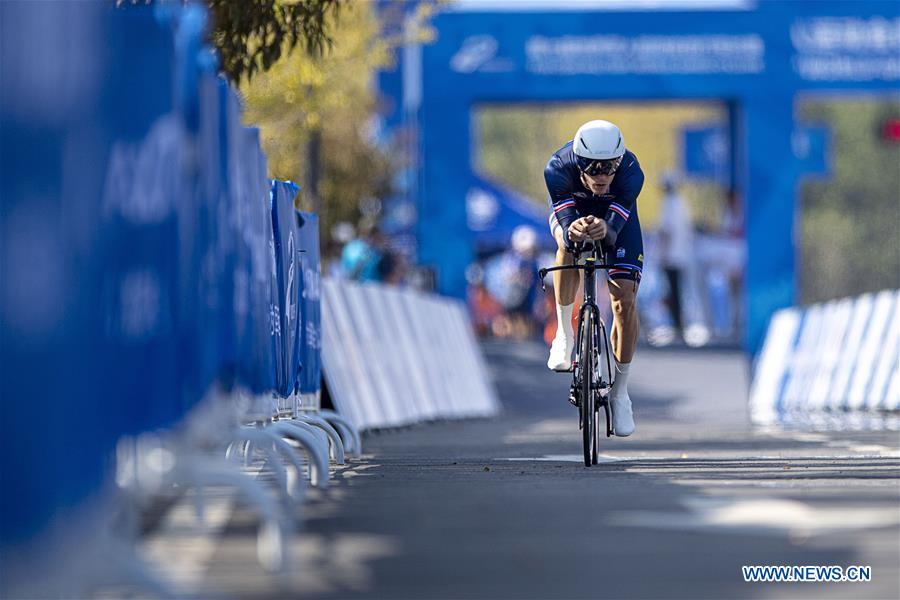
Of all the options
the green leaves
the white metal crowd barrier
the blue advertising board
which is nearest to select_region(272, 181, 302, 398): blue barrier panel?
the green leaves

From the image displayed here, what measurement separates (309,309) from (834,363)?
34.9 ft

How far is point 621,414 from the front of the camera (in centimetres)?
1099

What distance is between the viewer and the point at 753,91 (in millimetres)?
31234

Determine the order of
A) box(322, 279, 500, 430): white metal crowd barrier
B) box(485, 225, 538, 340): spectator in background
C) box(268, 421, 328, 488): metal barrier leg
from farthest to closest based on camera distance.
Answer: box(485, 225, 538, 340): spectator in background → box(322, 279, 500, 430): white metal crowd barrier → box(268, 421, 328, 488): metal barrier leg

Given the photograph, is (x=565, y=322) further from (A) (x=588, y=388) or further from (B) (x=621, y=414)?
(A) (x=588, y=388)

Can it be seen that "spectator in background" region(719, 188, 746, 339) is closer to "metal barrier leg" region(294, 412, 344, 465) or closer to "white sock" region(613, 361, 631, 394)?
"white sock" region(613, 361, 631, 394)

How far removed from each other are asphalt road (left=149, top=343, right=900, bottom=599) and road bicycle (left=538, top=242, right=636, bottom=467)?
0.96 ft

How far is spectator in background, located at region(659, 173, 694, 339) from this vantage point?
3253cm

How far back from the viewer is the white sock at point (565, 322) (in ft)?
37.2

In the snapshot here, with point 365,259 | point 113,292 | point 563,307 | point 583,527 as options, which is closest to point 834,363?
point 365,259

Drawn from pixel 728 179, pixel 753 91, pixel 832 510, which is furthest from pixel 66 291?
pixel 728 179

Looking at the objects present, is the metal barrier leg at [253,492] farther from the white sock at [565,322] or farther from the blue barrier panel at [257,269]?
the white sock at [565,322]

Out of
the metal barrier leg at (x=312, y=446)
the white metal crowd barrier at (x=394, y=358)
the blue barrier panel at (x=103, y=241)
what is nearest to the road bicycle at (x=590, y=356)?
the metal barrier leg at (x=312, y=446)

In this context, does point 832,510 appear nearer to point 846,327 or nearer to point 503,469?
point 503,469
